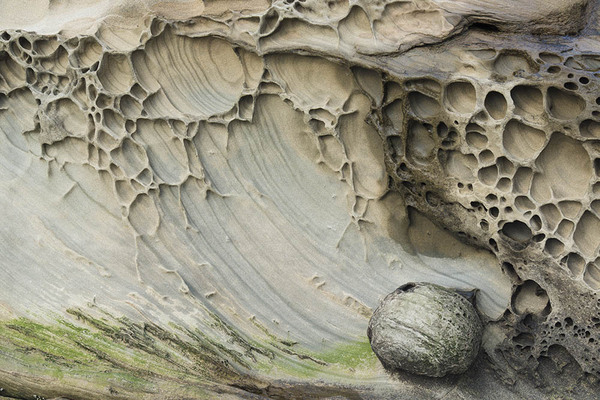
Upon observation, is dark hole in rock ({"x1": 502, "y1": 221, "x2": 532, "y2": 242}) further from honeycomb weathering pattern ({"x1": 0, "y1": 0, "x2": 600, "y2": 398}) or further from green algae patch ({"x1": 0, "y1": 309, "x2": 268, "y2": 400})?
green algae patch ({"x1": 0, "y1": 309, "x2": 268, "y2": 400})

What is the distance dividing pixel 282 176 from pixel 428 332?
1115mm

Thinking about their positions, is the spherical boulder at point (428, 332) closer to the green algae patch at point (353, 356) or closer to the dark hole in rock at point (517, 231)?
the green algae patch at point (353, 356)

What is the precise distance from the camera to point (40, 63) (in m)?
3.56

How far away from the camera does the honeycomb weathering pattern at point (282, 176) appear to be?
3047 millimetres

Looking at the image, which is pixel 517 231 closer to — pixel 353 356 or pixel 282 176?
pixel 353 356

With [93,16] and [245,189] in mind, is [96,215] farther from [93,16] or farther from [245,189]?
[93,16]

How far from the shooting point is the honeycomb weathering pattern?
305 centimetres

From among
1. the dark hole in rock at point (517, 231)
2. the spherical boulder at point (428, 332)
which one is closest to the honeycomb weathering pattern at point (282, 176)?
the dark hole in rock at point (517, 231)

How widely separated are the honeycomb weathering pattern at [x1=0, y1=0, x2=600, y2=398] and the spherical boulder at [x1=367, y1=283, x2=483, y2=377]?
8.6 inches

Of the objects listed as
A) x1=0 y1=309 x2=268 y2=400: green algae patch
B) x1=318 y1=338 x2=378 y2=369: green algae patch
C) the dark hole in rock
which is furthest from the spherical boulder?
x1=0 y1=309 x2=268 y2=400: green algae patch

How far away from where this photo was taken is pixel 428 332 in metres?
2.96

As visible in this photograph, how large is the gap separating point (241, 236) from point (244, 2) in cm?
119

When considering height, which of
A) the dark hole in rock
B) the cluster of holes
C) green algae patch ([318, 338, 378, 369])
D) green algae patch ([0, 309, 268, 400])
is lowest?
green algae patch ([318, 338, 378, 369])

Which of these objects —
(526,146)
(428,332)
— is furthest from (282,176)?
(526,146)
